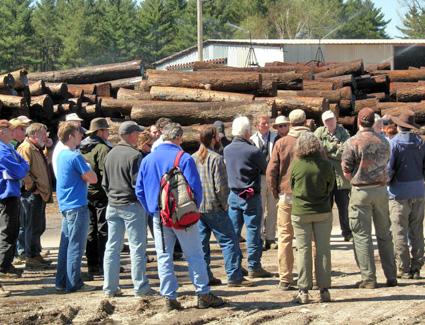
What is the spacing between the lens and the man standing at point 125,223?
35.0 feet

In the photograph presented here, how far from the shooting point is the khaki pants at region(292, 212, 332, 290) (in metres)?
10.2

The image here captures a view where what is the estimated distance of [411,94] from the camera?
23.5 m

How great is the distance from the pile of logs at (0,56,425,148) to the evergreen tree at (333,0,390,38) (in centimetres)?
8158

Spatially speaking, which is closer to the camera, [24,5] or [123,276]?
[123,276]

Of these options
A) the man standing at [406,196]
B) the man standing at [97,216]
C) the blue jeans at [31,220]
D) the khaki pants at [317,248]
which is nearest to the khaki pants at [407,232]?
the man standing at [406,196]

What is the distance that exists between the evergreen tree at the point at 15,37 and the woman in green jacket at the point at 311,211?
7113 cm

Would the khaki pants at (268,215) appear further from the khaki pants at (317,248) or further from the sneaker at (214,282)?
the khaki pants at (317,248)

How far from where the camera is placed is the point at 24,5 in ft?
286

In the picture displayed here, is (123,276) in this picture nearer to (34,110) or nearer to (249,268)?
(249,268)

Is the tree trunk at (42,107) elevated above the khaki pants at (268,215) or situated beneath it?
elevated above

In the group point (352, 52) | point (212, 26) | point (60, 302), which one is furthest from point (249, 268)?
point (212, 26)

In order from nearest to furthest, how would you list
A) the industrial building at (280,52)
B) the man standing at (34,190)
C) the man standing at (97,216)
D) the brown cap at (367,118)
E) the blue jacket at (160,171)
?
1. the blue jacket at (160,171)
2. the brown cap at (367,118)
3. the man standing at (97,216)
4. the man standing at (34,190)
5. the industrial building at (280,52)

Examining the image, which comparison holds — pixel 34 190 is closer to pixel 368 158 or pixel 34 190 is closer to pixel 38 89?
pixel 368 158

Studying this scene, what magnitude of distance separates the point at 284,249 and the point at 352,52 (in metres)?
44.1
